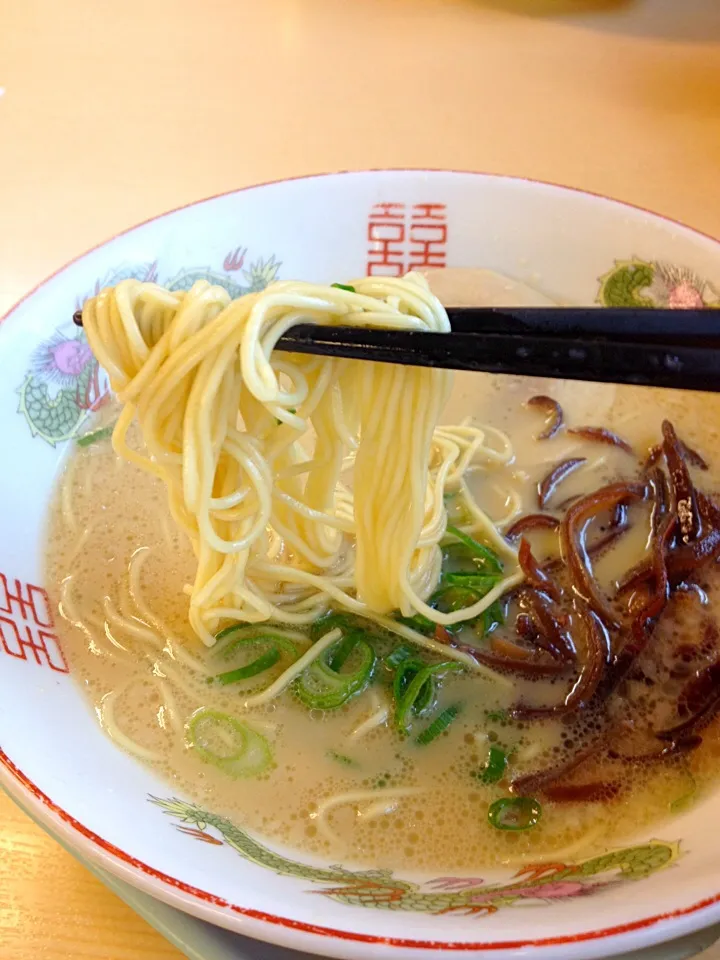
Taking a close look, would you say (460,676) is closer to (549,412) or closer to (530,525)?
(530,525)

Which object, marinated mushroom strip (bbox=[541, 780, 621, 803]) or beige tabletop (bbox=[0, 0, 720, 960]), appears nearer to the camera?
marinated mushroom strip (bbox=[541, 780, 621, 803])

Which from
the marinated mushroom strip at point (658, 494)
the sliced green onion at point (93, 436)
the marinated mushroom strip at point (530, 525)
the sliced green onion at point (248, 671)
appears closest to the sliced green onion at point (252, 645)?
the sliced green onion at point (248, 671)

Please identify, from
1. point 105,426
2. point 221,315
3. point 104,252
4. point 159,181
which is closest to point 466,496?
point 221,315

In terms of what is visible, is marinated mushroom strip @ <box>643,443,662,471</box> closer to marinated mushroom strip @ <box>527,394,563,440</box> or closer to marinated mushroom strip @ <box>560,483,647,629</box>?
A: marinated mushroom strip @ <box>560,483,647,629</box>

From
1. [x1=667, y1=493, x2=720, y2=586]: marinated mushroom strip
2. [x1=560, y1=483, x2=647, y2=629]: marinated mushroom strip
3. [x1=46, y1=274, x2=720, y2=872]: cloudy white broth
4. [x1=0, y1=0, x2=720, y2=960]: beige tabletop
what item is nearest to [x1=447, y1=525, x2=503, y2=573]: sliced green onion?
[x1=46, y1=274, x2=720, y2=872]: cloudy white broth

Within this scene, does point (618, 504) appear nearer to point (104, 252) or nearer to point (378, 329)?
point (378, 329)

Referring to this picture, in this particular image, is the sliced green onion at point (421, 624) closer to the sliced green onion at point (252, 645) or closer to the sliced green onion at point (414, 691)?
the sliced green onion at point (414, 691)

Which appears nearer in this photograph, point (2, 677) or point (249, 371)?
point (249, 371)
